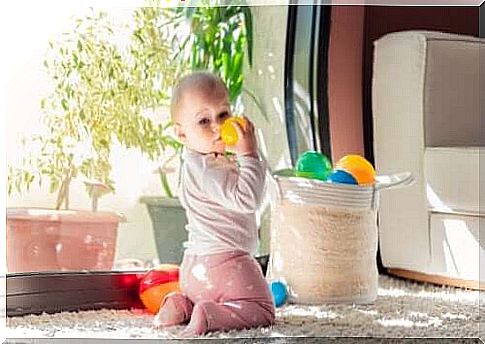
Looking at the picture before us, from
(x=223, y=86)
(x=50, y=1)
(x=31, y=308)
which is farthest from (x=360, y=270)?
Answer: (x=50, y=1)

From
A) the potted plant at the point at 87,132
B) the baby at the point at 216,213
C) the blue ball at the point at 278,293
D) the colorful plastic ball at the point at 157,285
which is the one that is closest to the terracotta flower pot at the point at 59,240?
the potted plant at the point at 87,132

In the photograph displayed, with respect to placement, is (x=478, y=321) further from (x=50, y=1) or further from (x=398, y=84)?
(x=50, y=1)

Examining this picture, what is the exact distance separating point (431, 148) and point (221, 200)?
703 mm

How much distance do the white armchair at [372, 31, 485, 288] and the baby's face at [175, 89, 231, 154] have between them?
0.66 meters

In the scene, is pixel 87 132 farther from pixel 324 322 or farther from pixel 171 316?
pixel 324 322

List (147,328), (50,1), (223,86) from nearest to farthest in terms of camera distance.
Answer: (147,328), (223,86), (50,1)

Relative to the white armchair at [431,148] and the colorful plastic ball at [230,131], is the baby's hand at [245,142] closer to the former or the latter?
the colorful plastic ball at [230,131]

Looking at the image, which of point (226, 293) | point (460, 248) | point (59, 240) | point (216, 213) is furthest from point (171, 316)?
point (460, 248)

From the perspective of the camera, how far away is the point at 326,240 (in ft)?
6.73

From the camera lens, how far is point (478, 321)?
188 cm

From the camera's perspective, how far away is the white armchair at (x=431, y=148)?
2230mm

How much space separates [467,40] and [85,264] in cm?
117

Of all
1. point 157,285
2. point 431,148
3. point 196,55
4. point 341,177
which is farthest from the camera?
point 431,148

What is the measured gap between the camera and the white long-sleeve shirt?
1.79 m
